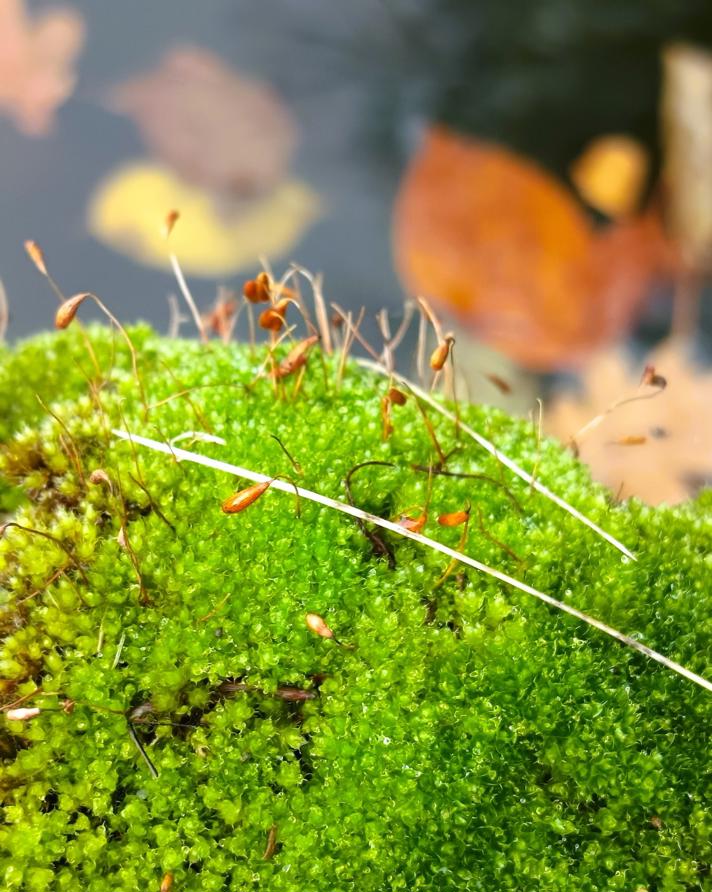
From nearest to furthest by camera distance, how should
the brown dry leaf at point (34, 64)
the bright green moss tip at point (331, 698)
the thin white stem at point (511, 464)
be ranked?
1. the bright green moss tip at point (331, 698)
2. the thin white stem at point (511, 464)
3. the brown dry leaf at point (34, 64)

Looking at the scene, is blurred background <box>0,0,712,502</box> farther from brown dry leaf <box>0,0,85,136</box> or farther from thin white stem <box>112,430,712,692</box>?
thin white stem <box>112,430,712,692</box>

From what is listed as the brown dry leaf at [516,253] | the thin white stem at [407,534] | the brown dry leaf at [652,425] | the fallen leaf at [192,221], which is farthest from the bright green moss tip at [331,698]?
Answer: the fallen leaf at [192,221]

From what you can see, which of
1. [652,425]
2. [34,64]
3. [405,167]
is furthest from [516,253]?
[34,64]

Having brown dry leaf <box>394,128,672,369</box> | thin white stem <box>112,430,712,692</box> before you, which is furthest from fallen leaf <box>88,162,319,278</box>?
thin white stem <box>112,430,712,692</box>

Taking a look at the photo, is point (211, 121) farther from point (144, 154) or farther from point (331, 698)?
point (331, 698)

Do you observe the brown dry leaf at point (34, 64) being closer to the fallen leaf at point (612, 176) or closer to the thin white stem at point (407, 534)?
the fallen leaf at point (612, 176)
